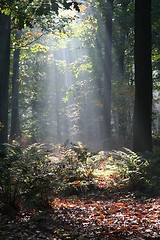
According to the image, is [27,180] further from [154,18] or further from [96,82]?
[96,82]

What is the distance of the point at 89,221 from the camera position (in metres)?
5.58

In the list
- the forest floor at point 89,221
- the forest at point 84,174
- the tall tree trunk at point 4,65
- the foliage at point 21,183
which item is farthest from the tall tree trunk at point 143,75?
the foliage at point 21,183

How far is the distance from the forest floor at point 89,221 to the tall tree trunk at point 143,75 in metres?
3.41

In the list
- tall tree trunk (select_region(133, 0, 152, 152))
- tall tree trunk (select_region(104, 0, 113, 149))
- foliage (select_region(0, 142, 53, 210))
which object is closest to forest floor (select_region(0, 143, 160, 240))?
foliage (select_region(0, 142, 53, 210))

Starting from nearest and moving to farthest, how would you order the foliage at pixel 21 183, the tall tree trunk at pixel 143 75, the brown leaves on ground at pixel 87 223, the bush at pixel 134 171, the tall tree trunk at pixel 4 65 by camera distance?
the brown leaves on ground at pixel 87 223, the foliage at pixel 21 183, the bush at pixel 134 171, the tall tree trunk at pixel 143 75, the tall tree trunk at pixel 4 65

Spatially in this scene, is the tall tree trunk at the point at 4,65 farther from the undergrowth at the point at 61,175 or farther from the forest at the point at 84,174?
the undergrowth at the point at 61,175

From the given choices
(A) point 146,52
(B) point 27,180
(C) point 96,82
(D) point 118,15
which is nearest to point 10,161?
(B) point 27,180

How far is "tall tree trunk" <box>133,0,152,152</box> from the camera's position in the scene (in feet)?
34.9

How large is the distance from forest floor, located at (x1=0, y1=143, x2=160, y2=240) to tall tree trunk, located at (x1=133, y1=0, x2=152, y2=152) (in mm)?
3406

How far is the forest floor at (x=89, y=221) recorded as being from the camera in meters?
4.72

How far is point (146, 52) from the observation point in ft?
35.1

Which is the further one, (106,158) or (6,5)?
(106,158)

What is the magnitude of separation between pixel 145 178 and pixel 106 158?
2989 mm

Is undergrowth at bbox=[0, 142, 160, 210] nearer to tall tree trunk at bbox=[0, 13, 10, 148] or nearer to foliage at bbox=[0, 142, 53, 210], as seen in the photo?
foliage at bbox=[0, 142, 53, 210]
